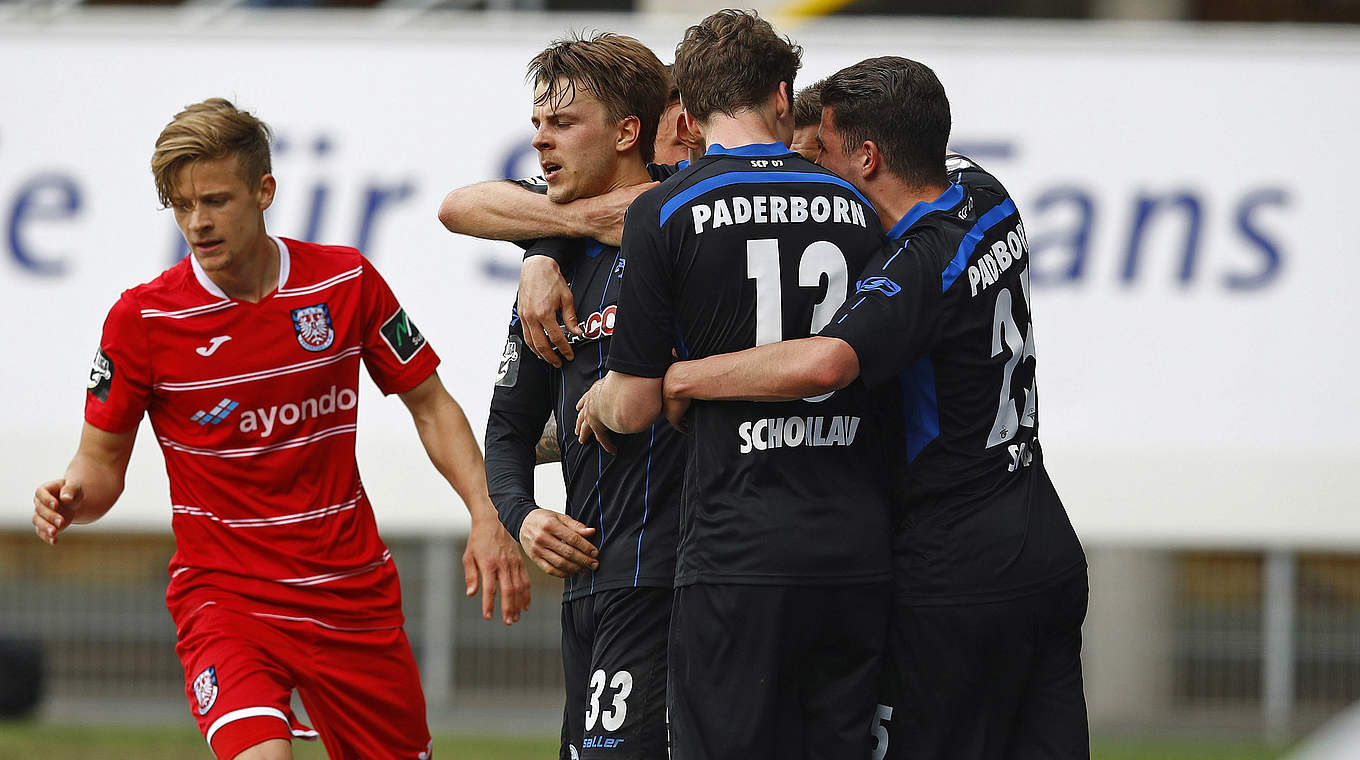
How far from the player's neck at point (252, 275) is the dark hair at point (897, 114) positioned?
1690 mm

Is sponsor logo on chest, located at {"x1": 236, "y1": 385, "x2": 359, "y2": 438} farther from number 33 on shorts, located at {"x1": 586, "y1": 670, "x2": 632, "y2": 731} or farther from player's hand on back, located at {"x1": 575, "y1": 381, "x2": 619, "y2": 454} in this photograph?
number 33 on shorts, located at {"x1": 586, "y1": 670, "x2": 632, "y2": 731}

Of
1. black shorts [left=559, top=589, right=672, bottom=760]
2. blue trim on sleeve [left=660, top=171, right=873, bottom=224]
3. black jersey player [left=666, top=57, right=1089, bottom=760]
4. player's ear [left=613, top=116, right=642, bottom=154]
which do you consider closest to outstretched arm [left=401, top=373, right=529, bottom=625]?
black shorts [left=559, top=589, right=672, bottom=760]

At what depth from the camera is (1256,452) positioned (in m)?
7.75

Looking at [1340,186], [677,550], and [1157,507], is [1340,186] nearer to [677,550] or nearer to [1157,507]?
[1157,507]

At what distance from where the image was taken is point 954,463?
338 centimetres

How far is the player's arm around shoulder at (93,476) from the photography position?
13.2 ft

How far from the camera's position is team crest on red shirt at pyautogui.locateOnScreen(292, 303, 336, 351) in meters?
4.22

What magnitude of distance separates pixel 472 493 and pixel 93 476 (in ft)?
A: 3.32

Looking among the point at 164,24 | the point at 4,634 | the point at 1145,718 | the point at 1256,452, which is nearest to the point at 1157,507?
the point at 1256,452

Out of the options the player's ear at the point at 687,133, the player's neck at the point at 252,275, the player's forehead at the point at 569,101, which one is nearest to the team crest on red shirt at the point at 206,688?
the player's neck at the point at 252,275

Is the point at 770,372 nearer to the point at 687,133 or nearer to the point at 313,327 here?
the point at 687,133

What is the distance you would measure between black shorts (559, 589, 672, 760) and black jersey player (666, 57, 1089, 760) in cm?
50

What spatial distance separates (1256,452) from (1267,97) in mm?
1792

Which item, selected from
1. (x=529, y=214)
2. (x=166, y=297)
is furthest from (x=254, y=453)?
(x=529, y=214)
